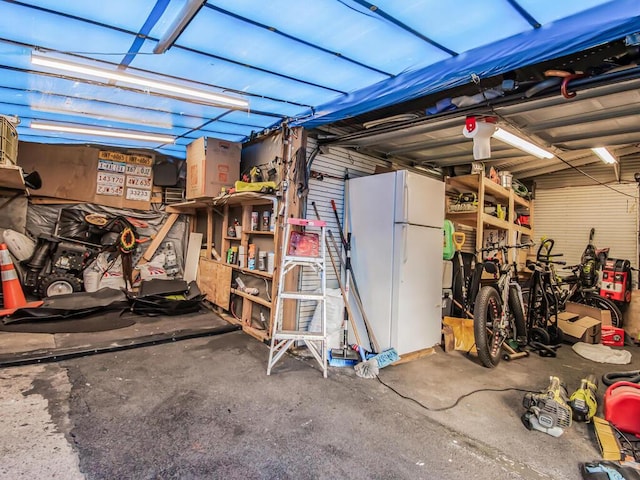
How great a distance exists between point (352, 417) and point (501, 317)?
232 cm

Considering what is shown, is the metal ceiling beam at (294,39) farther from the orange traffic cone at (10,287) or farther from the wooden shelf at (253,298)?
the orange traffic cone at (10,287)

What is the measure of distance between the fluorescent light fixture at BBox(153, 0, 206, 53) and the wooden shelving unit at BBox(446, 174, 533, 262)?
14.0ft

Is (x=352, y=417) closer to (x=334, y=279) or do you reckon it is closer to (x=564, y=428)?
(x=564, y=428)

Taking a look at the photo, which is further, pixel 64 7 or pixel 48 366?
pixel 48 366

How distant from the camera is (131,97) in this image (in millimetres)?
3502

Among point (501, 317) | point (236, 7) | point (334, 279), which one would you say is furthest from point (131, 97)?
point (501, 317)

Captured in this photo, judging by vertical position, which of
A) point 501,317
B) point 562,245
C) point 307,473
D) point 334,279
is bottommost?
point 307,473

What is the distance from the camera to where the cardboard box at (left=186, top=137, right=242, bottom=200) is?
183 inches

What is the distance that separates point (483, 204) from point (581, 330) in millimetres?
2147

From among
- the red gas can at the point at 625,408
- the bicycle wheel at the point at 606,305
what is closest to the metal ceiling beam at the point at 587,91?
the red gas can at the point at 625,408

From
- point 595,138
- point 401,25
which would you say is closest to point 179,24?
point 401,25

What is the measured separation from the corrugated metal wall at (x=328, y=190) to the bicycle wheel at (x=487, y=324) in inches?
65.5

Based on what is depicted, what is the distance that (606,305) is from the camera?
538cm

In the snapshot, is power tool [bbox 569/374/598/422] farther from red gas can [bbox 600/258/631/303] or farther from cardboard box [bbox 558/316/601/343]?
red gas can [bbox 600/258/631/303]
